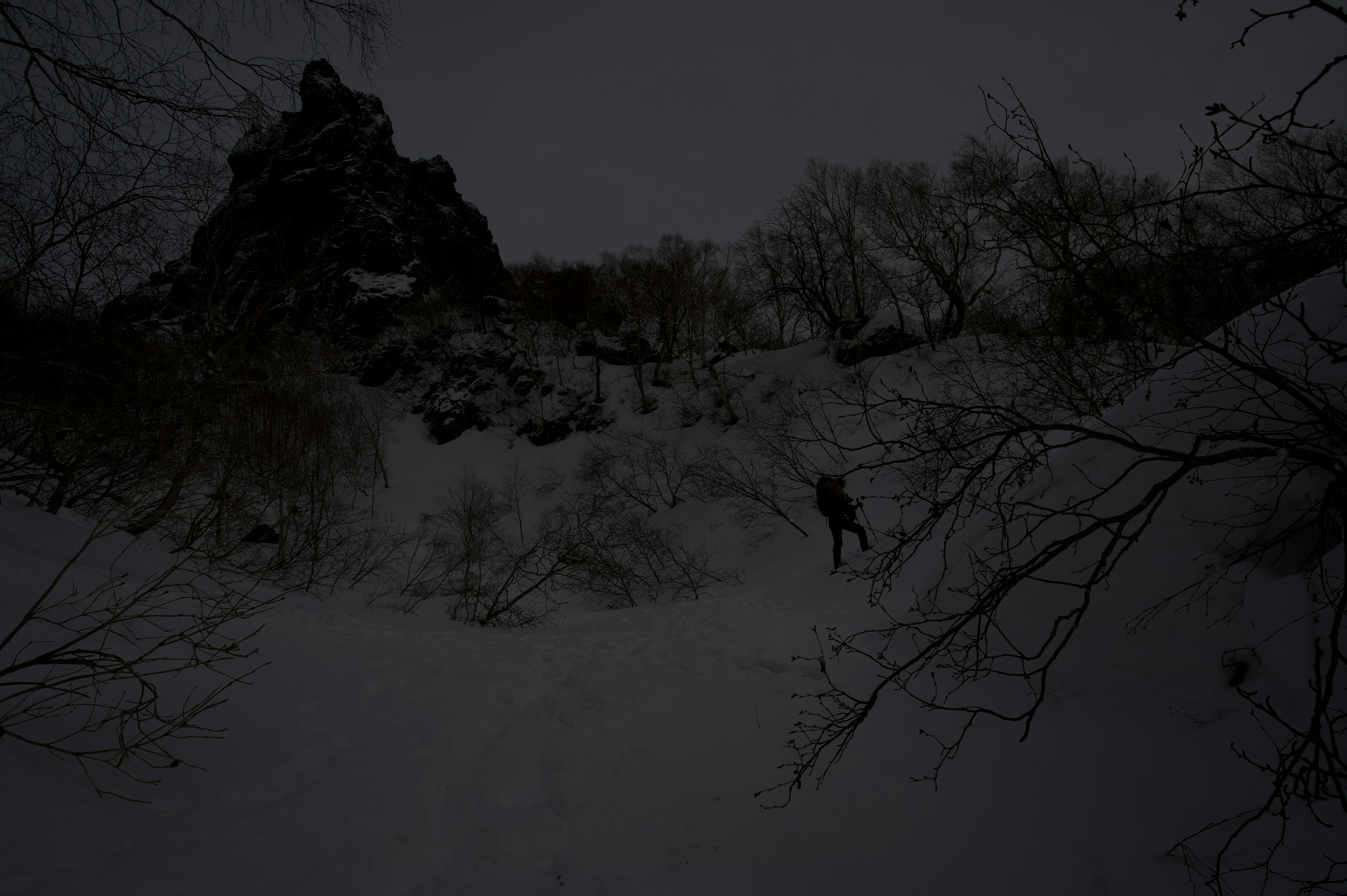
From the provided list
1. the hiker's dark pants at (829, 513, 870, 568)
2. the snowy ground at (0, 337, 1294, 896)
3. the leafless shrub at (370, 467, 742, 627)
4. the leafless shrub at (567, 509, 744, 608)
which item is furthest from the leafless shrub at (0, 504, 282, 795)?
the hiker's dark pants at (829, 513, 870, 568)

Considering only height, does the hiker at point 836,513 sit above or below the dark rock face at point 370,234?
below

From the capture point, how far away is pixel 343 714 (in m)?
3.26

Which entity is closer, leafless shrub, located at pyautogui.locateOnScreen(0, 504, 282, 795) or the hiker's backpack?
leafless shrub, located at pyautogui.locateOnScreen(0, 504, 282, 795)

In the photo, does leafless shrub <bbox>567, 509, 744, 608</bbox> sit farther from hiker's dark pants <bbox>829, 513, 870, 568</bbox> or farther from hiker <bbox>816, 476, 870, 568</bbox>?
hiker <bbox>816, 476, 870, 568</bbox>

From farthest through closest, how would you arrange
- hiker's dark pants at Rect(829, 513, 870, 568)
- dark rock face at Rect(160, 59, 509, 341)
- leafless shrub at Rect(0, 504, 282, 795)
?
dark rock face at Rect(160, 59, 509, 341), hiker's dark pants at Rect(829, 513, 870, 568), leafless shrub at Rect(0, 504, 282, 795)

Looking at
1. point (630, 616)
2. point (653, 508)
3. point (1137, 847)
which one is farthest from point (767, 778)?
point (653, 508)

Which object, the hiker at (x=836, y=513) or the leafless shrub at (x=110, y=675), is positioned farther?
the hiker at (x=836, y=513)

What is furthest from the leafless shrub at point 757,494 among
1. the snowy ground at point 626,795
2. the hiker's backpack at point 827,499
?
the snowy ground at point 626,795

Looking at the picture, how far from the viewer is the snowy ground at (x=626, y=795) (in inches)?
73.4

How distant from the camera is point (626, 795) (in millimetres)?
3148

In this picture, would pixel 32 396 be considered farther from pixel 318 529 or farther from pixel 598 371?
pixel 598 371

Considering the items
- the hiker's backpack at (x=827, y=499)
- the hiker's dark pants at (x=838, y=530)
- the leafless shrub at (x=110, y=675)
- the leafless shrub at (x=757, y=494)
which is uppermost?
the leafless shrub at (x=757, y=494)

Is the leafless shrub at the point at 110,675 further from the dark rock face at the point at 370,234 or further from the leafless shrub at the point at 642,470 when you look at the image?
the dark rock face at the point at 370,234

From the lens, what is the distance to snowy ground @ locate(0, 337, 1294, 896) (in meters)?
1.86
